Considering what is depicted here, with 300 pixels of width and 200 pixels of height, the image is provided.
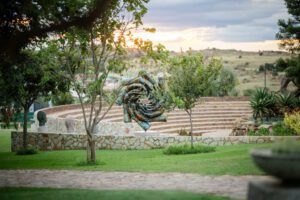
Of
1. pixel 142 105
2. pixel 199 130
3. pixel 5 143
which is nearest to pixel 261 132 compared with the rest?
pixel 142 105

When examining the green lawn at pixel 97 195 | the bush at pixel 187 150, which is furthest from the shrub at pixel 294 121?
the green lawn at pixel 97 195

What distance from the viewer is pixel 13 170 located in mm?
16953

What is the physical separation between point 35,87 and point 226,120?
19.5 metres

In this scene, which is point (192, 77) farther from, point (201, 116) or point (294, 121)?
point (201, 116)

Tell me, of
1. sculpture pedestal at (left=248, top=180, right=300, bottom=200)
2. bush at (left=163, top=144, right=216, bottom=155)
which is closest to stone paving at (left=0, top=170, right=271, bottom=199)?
sculpture pedestal at (left=248, top=180, right=300, bottom=200)

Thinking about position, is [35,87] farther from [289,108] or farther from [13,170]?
[289,108]

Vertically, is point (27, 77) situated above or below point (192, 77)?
above

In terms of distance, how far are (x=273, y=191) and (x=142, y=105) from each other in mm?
20909

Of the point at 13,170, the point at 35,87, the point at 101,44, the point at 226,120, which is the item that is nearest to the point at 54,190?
the point at 13,170

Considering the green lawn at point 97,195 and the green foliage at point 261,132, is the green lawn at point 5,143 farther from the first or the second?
the green lawn at point 97,195

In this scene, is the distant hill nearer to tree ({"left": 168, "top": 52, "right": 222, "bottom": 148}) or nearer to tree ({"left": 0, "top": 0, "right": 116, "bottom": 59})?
tree ({"left": 168, "top": 52, "right": 222, "bottom": 148})

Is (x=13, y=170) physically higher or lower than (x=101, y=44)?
lower

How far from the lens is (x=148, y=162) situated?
719 inches

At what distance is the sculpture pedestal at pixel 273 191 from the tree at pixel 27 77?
1086cm
